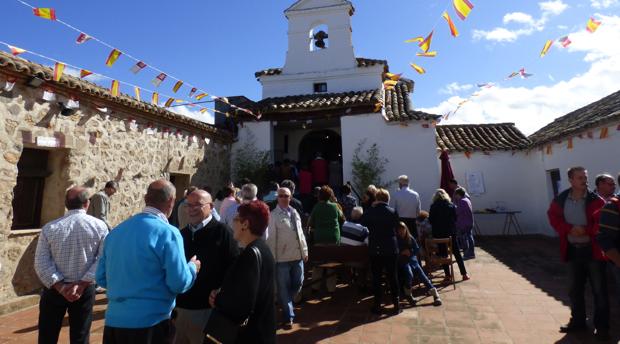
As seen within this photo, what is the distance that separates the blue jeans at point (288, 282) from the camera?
3939 millimetres

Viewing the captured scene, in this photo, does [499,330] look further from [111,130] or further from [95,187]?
[111,130]

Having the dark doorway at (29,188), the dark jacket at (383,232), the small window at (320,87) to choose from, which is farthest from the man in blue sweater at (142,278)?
the small window at (320,87)

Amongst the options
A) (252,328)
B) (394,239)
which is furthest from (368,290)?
(252,328)

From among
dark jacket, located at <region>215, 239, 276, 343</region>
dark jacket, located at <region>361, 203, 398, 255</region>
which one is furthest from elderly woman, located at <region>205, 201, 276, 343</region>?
dark jacket, located at <region>361, 203, 398, 255</region>

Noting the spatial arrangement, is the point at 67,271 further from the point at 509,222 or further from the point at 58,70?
the point at 509,222

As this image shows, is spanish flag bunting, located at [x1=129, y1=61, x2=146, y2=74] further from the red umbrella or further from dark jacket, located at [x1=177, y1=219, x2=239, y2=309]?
the red umbrella

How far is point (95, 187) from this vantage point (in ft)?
19.5

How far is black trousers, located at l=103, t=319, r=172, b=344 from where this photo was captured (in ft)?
6.52

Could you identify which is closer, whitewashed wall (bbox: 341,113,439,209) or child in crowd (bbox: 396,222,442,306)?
child in crowd (bbox: 396,222,442,306)

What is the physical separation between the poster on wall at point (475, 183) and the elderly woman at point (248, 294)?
34.9 feet

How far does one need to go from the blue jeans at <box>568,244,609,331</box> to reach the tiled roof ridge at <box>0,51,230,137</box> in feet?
23.3

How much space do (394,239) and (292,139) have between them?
25.7 ft

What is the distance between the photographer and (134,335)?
1.99 meters

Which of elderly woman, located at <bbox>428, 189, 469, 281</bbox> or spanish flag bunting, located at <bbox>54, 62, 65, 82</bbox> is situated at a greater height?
spanish flag bunting, located at <bbox>54, 62, 65, 82</bbox>
